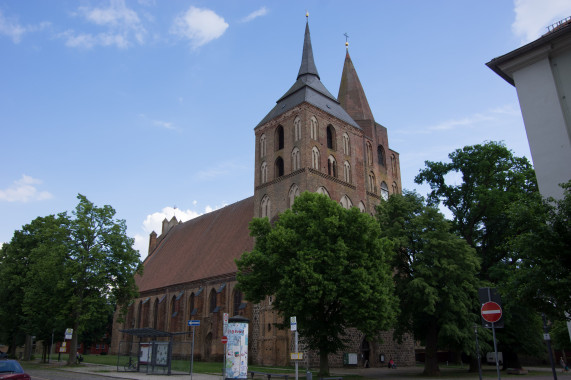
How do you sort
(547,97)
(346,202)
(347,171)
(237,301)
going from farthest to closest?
(347,171) < (346,202) < (237,301) < (547,97)

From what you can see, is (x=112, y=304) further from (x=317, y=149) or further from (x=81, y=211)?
(x=317, y=149)

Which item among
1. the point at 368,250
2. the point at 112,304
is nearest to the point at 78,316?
the point at 112,304

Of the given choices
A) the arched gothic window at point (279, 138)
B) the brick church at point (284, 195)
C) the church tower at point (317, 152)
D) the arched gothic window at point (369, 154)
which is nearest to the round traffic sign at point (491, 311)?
the brick church at point (284, 195)

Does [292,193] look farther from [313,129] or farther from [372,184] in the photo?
[372,184]

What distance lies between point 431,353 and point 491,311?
16.5 meters

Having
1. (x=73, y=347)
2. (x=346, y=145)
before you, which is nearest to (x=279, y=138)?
(x=346, y=145)

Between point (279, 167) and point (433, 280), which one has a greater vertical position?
point (279, 167)

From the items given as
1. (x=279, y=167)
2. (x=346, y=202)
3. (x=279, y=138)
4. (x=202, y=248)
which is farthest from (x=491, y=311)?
(x=202, y=248)

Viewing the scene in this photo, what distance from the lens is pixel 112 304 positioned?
32.4 m

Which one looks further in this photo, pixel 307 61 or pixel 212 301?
pixel 307 61

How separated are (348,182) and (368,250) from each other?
54.8 feet

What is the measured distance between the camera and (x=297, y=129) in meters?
38.0

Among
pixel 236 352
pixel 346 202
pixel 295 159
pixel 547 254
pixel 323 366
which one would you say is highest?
pixel 295 159

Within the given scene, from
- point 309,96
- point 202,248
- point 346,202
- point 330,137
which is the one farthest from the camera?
point 202,248
